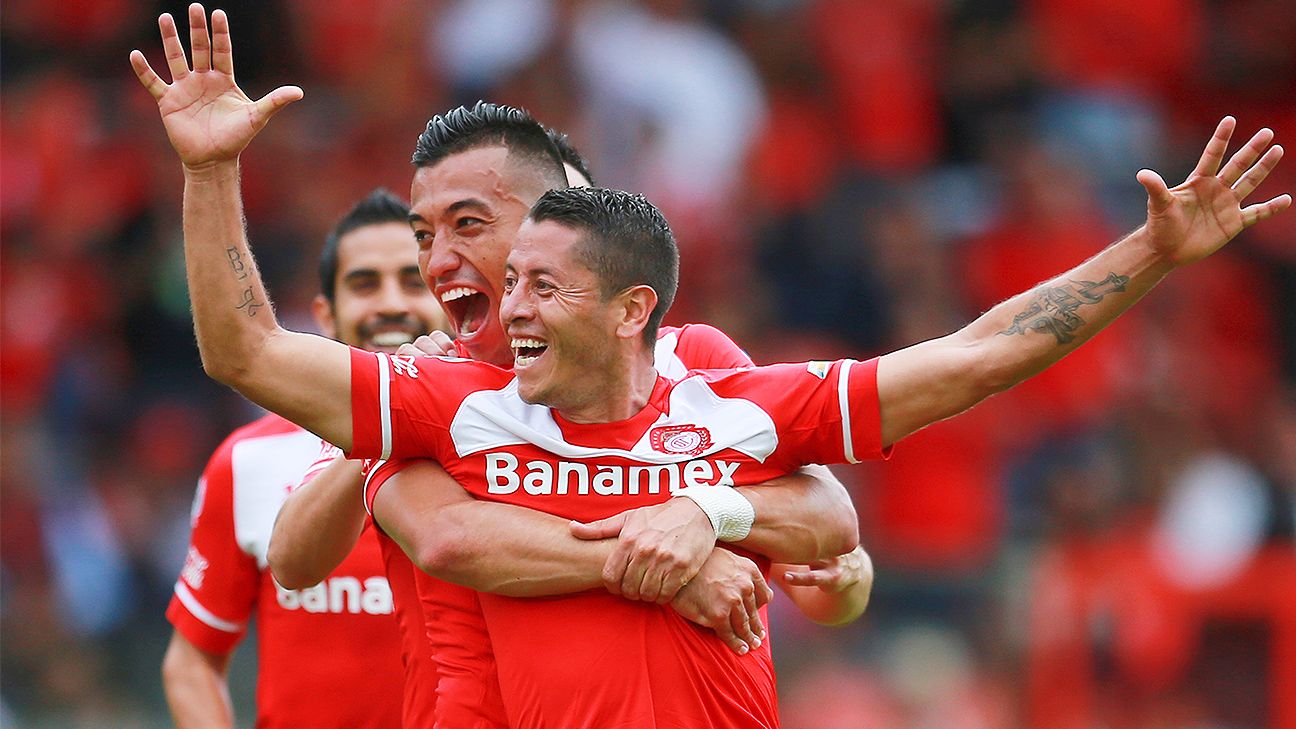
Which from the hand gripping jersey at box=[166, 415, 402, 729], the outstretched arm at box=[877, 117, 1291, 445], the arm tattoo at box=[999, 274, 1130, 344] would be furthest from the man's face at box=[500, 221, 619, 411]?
the hand gripping jersey at box=[166, 415, 402, 729]

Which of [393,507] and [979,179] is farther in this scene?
[979,179]

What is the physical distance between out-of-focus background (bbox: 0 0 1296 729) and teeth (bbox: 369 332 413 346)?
3.90 m

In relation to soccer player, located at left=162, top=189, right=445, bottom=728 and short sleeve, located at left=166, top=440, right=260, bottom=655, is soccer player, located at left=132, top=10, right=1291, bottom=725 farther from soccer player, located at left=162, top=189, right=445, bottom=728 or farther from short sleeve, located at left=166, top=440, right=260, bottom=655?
short sleeve, located at left=166, top=440, right=260, bottom=655

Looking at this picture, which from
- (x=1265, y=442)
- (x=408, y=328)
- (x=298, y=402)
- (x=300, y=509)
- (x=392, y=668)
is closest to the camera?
(x=298, y=402)

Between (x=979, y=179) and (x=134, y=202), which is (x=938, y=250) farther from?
(x=134, y=202)

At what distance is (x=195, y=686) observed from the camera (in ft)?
16.8

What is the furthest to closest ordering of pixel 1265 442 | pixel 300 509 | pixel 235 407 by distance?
pixel 235 407 < pixel 1265 442 < pixel 300 509

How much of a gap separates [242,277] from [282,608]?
1.72 metres

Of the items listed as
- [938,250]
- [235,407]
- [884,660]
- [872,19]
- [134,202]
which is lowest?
[884,660]

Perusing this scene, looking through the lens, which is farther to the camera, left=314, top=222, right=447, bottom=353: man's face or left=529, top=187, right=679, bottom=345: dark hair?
left=314, top=222, right=447, bottom=353: man's face

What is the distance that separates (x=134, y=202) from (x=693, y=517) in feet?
26.1

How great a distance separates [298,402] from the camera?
3.60 m

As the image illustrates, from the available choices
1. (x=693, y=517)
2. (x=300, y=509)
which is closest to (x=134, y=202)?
(x=300, y=509)

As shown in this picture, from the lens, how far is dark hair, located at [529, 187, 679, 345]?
12.6ft
